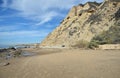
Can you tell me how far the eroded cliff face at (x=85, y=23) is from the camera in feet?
174

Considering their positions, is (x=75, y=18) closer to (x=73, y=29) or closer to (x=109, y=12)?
(x=73, y=29)

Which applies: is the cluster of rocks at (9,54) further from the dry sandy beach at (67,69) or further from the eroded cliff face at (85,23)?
the eroded cliff face at (85,23)

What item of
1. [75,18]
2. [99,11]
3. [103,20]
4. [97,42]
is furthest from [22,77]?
[75,18]

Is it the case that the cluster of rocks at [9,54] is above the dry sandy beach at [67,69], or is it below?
above

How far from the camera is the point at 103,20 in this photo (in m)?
53.9

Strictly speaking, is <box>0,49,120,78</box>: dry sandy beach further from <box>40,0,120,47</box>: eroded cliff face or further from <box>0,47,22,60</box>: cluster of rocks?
<box>40,0,120,47</box>: eroded cliff face

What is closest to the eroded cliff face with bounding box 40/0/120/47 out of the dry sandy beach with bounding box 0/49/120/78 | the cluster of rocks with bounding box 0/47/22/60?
the cluster of rocks with bounding box 0/47/22/60

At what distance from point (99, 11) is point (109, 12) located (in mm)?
4485

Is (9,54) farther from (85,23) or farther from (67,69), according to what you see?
(85,23)

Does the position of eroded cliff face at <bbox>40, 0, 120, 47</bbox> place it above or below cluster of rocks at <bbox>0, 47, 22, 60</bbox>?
above

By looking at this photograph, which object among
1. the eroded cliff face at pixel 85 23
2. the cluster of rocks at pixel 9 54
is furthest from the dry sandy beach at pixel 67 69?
the eroded cliff face at pixel 85 23

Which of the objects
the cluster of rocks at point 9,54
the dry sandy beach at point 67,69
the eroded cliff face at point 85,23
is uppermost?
the eroded cliff face at point 85,23

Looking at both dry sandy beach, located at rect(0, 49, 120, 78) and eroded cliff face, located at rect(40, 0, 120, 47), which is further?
eroded cliff face, located at rect(40, 0, 120, 47)

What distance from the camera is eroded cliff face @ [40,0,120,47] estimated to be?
174 feet
